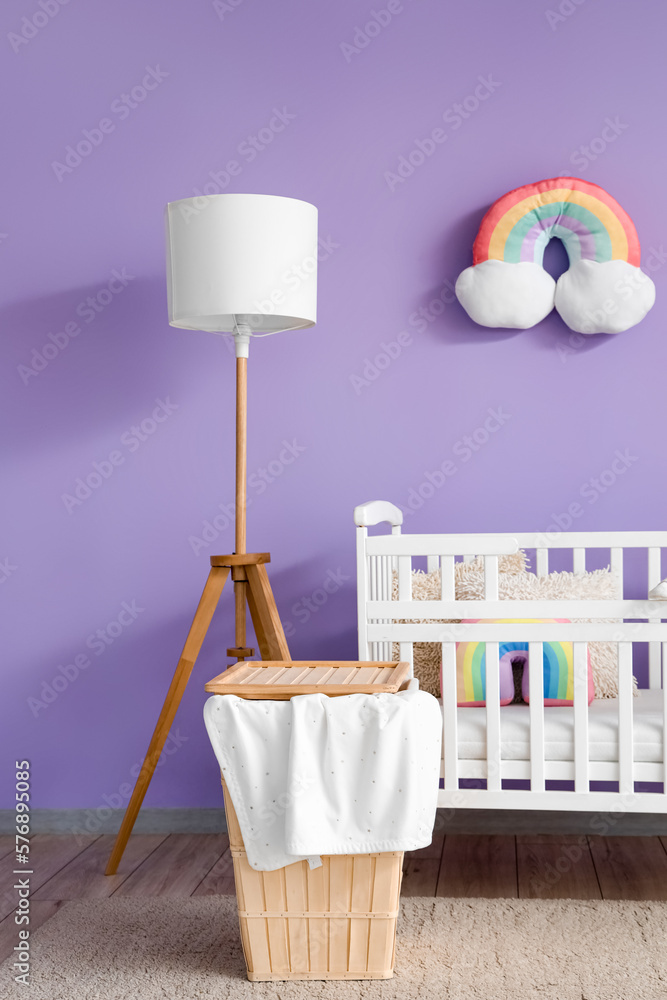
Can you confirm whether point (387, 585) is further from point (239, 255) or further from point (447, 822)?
point (239, 255)

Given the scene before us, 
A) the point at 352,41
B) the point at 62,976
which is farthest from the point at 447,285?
the point at 62,976

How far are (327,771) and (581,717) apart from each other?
514 millimetres

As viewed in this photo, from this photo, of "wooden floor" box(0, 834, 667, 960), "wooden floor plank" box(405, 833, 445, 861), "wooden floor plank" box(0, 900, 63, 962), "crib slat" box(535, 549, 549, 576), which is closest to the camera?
"wooden floor plank" box(0, 900, 63, 962)

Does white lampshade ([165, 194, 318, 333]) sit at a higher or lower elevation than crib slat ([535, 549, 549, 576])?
higher

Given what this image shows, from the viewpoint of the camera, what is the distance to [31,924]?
72.6 inches

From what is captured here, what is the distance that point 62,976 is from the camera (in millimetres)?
1621

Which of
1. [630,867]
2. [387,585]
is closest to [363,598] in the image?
[387,585]

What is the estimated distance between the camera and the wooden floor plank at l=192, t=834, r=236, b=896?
199 cm

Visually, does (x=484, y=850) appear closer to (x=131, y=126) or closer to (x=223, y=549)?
(x=223, y=549)

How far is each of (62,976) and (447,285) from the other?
173 cm

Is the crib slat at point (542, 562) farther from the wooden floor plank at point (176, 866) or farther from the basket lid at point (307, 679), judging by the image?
the wooden floor plank at point (176, 866)

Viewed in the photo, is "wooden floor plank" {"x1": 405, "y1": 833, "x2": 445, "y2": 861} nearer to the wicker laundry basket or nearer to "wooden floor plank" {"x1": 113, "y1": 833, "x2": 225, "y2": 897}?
"wooden floor plank" {"x1": 113, "y1": 833, "x2": 225, "y2": 897}

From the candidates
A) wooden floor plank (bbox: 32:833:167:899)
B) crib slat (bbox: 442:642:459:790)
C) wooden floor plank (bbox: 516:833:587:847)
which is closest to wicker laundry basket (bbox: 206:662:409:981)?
crib slat (bbox: 442:642:459:790)

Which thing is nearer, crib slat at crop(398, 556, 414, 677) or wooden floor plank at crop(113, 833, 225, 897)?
crib slat at crop(398, 556, 414, 677)
